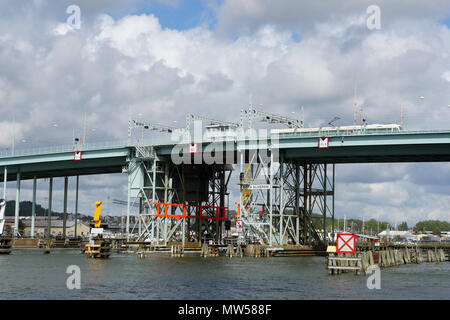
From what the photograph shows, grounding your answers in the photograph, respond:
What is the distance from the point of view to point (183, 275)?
60.3 meters

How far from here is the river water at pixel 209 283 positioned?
4528 cm

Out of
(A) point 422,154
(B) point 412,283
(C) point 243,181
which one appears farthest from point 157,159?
(B) point 412,283

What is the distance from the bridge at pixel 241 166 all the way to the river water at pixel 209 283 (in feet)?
77.1

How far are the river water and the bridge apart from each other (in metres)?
23.5

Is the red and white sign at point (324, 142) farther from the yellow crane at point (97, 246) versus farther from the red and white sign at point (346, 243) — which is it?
the yellow crane at point (97, 246)

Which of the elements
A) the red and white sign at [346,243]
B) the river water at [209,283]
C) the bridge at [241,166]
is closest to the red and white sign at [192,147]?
the bridge at [241,166]

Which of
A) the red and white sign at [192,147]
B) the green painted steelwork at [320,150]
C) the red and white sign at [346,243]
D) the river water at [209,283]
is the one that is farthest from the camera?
the red and white sign at [192,147]

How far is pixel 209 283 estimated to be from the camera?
53.2 metres

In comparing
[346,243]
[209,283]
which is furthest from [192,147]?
[209,283]

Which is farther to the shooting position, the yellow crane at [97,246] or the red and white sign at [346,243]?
the yellow crane at [97,246]

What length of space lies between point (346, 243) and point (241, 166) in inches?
1651

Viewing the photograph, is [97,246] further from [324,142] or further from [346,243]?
[346,243]

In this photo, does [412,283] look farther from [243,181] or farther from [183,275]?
[243,181]

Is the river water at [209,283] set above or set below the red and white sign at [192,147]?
below
